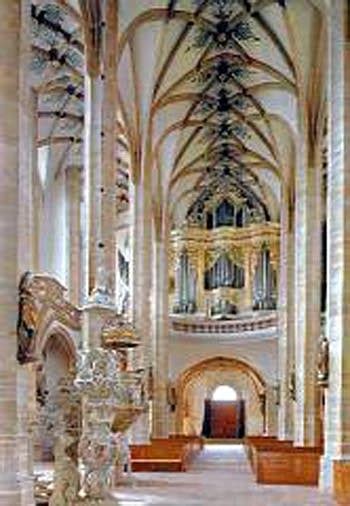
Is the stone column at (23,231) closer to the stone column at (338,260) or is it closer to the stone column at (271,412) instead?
the stone column at (338,260)

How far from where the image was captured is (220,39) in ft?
89.4

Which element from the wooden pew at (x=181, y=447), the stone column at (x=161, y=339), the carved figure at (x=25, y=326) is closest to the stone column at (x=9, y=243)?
the carved figure at (x=25, y=326)

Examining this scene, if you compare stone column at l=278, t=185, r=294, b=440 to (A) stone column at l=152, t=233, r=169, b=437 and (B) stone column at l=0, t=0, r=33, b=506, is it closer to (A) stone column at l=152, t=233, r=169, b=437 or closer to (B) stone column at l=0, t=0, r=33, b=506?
(A) stone column at l=152, t=233, r=169, b=437

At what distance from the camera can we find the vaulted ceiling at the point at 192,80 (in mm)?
24391

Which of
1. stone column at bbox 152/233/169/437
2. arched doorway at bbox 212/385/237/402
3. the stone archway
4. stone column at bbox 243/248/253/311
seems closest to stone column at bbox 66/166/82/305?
stone column at bbox 152/233/169/437

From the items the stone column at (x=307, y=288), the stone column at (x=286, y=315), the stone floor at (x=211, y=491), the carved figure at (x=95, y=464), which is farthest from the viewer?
the stone column at (x=286, y=315)

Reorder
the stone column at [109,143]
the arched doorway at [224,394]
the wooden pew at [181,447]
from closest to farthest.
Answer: the stone column at [109,143], the wooden pew at [181,447], the arched doorway at [224,394]

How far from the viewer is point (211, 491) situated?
62.8 feet

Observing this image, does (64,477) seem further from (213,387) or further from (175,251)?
(213,387)

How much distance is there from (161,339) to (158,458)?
34.5ft

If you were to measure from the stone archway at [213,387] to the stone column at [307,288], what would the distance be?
44.6 ft

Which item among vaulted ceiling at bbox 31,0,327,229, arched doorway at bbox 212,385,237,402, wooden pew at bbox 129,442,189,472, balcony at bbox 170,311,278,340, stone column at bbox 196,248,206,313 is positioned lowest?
wooden pew at bbox 129,442,189,472

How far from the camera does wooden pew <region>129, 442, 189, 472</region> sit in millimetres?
25094

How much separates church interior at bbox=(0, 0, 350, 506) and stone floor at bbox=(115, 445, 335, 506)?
0.11 metres
